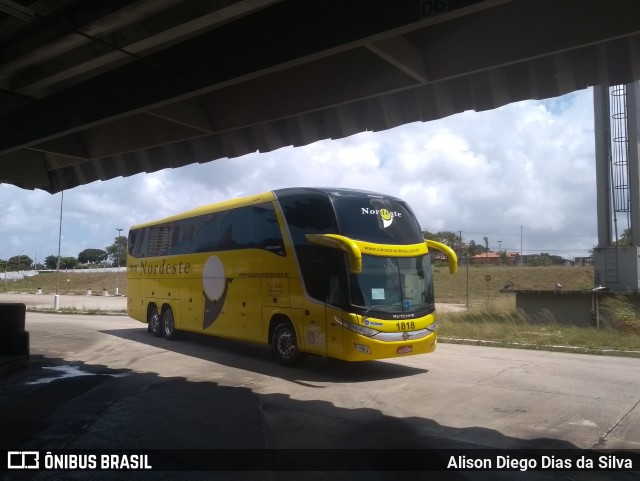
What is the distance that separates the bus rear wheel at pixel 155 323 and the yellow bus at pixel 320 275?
342 cm

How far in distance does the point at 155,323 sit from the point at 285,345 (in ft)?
25.6

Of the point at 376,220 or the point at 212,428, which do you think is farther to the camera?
the point at 376,220

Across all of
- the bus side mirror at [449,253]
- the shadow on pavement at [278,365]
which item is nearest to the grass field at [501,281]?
the shadow on pavement at [278,365]

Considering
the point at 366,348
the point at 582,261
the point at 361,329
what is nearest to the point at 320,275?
the point at 361,329

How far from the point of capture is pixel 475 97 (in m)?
7.48

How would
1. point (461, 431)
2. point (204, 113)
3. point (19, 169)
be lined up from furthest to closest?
point (19, 169), point (204, 113), point (461, 431)

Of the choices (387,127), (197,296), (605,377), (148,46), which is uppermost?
(148,46)

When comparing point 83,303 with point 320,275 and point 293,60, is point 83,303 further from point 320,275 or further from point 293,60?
point 293,60

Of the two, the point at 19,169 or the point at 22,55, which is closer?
the point at 22,55

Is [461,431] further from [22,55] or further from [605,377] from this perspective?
[22,55]

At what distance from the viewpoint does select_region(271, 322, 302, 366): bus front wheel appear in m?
12.3

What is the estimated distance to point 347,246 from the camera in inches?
428

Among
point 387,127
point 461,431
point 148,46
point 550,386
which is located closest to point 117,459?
point 461,431

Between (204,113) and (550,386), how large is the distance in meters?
7.75
